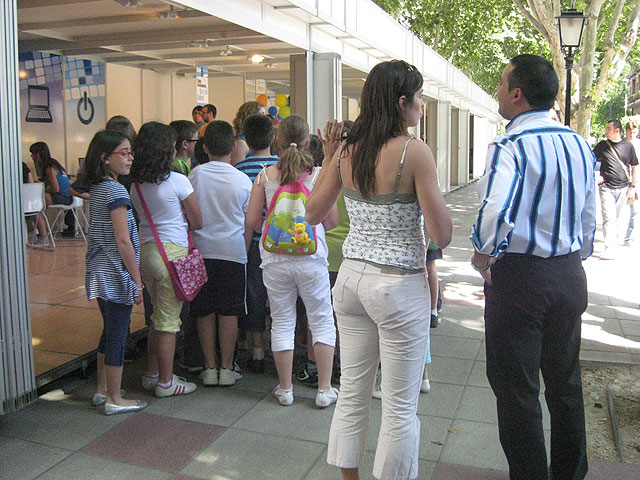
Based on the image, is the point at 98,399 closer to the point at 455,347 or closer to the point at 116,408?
the point at 116,408

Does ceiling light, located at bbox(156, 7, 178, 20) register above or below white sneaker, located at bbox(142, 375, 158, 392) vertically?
above

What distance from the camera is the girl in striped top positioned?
13.1ft

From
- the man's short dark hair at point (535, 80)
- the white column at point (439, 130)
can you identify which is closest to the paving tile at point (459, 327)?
the man's short dark hair at point (535, 80)

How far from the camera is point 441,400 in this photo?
4.56 meters

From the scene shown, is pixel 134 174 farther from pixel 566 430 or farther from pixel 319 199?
pixel 566 430

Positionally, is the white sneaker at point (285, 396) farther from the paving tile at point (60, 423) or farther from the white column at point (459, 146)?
the white column at point (459, 146)

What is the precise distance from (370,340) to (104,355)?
2061mm

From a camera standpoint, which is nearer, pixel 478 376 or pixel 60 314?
pixel 478 376

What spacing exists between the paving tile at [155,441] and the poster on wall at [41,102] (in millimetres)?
9623

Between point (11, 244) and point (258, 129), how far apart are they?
1.74m

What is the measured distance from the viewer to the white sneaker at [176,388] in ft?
14.9

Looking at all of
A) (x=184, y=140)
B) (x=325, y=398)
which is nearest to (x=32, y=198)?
(x=184, y=140)

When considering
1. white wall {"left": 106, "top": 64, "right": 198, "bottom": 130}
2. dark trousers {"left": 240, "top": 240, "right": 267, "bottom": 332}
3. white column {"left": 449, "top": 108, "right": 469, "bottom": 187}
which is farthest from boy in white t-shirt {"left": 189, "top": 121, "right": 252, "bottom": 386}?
white column {"left": 449, "top": 108, "right": 469, "bottom": 187}

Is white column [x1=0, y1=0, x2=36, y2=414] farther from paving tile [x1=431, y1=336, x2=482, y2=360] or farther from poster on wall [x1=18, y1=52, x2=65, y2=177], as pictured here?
poster on wall [x1=18, y1=52, x2=65, y2=177]
